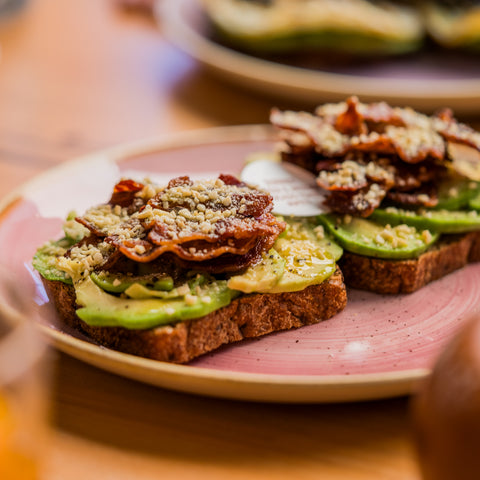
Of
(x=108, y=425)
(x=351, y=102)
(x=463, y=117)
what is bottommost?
(x=108, y=425)

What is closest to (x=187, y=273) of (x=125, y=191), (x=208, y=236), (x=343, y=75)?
(x=208, y=236)

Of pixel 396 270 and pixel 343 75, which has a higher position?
pixel 343 75

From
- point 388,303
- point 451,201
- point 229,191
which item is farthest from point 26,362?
point 451,201

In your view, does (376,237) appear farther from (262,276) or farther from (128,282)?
(128,282)

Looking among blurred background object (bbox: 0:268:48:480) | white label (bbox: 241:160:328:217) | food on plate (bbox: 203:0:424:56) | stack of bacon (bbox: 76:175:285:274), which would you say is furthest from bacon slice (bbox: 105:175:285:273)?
food on plate (bbox: 203:0:424:56)

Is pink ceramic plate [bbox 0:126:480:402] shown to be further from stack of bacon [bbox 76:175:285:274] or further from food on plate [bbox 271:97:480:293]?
stack of bacon [bbox 76:175:285:274]

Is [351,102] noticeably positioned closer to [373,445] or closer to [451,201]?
[451,201]
